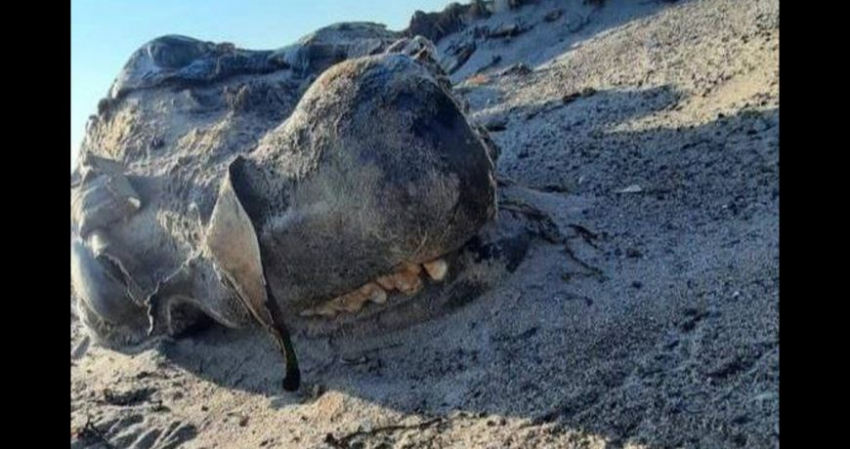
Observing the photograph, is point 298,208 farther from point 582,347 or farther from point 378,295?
point 582,347

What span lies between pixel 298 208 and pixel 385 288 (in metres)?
0.46

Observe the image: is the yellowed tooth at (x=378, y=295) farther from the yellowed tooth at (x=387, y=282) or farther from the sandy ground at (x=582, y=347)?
the sandy ground at (x=582, y=347)

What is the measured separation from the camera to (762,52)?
17.9 feet

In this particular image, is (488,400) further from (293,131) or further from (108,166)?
(108,166)

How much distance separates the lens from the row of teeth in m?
3.32

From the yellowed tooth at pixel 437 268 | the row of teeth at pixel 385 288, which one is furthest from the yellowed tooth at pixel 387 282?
the yellowed tooth at pixel 437 268

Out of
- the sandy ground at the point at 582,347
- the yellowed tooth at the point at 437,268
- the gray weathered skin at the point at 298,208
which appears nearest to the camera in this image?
the sandy ground at the point at 582,347

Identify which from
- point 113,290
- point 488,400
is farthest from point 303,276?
point 113,290

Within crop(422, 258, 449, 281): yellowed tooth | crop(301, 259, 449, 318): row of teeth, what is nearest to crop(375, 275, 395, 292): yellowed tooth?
crop(301, 259, 449, 318): row of teeth

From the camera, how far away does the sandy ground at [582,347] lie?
242 centimetres

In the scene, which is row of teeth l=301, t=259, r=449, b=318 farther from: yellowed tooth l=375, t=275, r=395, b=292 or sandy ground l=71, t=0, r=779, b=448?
sandy ground l=71, t=0, r=779, b=448

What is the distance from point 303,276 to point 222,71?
8.10ft

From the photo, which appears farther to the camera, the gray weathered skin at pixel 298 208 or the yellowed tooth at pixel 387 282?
the yellowed tooth at pixel 387 282

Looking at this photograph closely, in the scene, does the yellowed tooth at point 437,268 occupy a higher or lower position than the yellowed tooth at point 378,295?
higher
